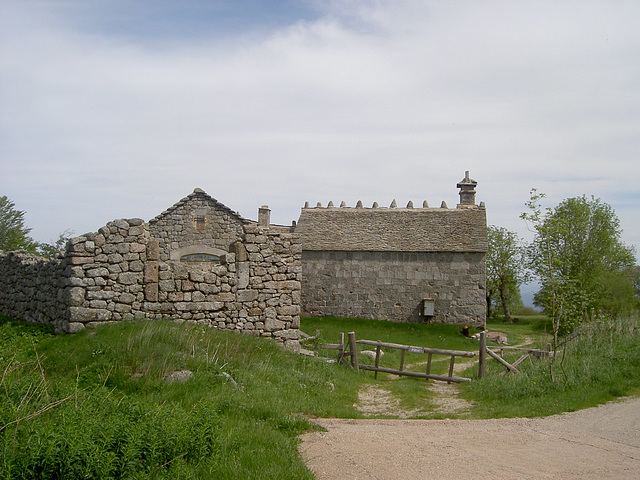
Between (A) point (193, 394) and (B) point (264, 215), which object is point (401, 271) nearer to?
(B) point (264, 215)

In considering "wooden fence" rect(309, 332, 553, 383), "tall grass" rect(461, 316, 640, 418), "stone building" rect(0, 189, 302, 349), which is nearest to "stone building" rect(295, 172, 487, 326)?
"wooden fence" rect(309, 332, 553, 383)

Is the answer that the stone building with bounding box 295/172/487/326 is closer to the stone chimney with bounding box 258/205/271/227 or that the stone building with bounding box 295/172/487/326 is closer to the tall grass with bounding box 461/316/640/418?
the stone chimney with bounding box 258/205/271/227

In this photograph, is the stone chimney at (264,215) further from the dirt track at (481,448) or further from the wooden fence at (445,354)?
the dirt track at (481,448)

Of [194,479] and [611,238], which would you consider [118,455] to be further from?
[611,238]

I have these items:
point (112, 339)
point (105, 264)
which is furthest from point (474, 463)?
point (105, 264)

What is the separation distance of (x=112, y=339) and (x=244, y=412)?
3864 millimetres

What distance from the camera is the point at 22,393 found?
21.8 ft

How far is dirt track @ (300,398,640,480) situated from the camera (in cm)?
643

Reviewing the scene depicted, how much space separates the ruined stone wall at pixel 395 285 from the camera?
80.4 ft

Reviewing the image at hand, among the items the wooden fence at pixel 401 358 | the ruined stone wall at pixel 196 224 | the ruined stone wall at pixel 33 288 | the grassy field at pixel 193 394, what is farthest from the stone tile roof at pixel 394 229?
the ruined stone wall at pixel 33 288

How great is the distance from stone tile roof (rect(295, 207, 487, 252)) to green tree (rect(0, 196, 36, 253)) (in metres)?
12.0

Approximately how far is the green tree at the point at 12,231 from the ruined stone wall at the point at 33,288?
343 inches

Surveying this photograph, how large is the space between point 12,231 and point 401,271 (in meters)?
17.0

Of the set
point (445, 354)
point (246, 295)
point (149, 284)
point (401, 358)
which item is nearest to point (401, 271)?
point (401, 358)
